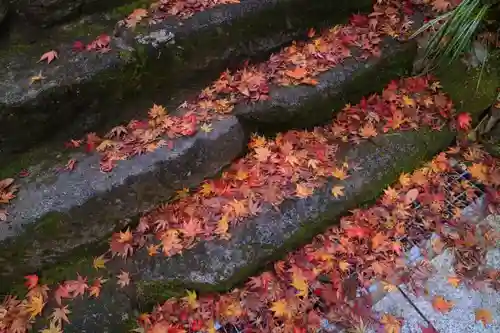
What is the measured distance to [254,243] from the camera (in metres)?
3.77

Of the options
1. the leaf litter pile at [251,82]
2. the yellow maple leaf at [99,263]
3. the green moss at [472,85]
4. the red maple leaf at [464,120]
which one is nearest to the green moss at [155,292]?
the yellow maple leaf at [99,263]

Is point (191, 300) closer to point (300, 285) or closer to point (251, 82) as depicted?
point (300, 285)

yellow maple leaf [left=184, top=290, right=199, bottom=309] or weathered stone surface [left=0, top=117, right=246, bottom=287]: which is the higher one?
weathered stone surface [left=0, top=117, right=246, bottom=287]

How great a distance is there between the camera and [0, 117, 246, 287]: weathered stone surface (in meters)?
3.54

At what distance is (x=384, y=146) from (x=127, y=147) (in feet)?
7.82

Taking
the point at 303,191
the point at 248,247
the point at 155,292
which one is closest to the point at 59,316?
the point at 155,292

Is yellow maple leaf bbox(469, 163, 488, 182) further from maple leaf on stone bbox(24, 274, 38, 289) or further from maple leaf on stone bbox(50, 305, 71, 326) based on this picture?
maple leaf on stone bbox(24, 274, 38, 289)

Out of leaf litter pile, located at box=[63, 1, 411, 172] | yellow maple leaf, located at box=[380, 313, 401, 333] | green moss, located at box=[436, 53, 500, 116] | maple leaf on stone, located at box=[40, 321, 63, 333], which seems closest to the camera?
maple leaf on stone, located at box=[40, 321, 63, 333]

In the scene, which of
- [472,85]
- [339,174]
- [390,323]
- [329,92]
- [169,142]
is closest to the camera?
[390,323]

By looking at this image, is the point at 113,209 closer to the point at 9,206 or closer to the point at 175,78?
the point at 9,206

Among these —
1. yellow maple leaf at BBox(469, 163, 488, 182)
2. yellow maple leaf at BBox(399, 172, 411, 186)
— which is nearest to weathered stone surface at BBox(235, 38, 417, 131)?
yellow maple leaf at BBox(399, 172, 411, 186)

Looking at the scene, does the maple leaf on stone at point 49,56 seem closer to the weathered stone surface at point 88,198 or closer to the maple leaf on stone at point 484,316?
the weathered stone surface at point 88,198

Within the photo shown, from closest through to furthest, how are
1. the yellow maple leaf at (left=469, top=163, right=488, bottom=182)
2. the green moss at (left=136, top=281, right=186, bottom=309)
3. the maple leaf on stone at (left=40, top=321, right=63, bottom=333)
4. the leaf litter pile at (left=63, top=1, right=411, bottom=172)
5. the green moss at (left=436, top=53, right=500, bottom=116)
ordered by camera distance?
the maple leaf on stone at (left=40, top=321, right=63, bottom=333) → the green moss at (left=136, top=281, right=186, bottom=309) → the leaf litter pile at (left=63, top=1, right=411, bottom=172) → the yellow maple leaf at (left=469, top=163, right=488, bottom=182) → the green moss at (left=436, top=53, right=500, bottom=116)

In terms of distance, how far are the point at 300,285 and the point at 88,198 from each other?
185 centimetres
